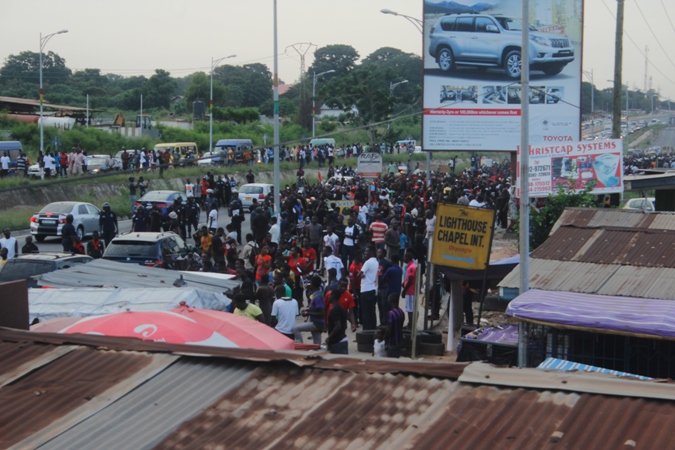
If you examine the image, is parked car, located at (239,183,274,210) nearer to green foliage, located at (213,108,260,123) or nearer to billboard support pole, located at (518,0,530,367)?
billboard support pole, located at (518,0,530,367)

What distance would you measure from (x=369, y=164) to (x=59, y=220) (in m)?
9.82

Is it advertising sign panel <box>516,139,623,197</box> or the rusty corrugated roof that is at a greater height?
advertising sign panel <box>516,139,623,197</box>

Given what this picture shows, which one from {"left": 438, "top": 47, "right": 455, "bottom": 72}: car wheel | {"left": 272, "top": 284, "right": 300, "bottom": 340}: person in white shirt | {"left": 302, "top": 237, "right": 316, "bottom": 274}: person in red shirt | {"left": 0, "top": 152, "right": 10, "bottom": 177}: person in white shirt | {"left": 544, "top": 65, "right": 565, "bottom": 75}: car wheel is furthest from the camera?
{"left": 0, "top": 152, "right": 10, "bottom": 177}: person in white shirt

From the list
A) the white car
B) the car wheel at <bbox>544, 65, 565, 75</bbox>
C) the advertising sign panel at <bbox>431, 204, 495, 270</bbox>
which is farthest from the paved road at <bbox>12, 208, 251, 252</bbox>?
the advertising sign panel at <bbox>431, 204, 495, 270</bbox>

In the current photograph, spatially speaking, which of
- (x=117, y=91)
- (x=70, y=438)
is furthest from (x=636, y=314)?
(x=117, y=91)

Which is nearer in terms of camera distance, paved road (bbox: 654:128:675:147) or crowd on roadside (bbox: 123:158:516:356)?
crowd on roadside (bbox: 123:158:516:356)

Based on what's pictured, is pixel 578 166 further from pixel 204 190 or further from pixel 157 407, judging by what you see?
pixel 204 190

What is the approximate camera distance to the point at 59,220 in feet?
83.6

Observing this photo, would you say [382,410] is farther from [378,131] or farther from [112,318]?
[378,131]

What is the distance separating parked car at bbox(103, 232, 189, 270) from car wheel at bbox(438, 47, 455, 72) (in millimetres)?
16168

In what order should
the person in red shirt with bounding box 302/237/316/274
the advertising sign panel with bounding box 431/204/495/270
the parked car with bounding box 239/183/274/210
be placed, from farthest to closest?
1. the parked car with bounding box 239/183/274/210
2. the person in red shirt with bounding box 302/237/316/274
3. the advertising sign panel with bounding box 431/204/495/270

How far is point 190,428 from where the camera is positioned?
208 inches

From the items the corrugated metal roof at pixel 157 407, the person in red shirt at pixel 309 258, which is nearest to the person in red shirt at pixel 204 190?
the person in red shirt at pixel 309 258

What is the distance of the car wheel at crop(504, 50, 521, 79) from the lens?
3045 centimetres
